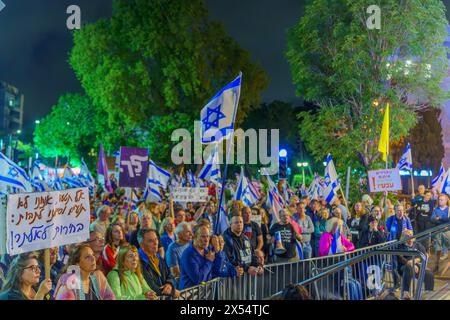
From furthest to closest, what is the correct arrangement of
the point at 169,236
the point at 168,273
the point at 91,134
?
the point at 91,134, the point at 169,236, the point at 168,273

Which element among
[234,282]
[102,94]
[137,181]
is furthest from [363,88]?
[234,282]

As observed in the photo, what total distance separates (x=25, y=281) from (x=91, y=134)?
34.9 meters

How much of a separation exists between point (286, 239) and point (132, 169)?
5642 millimetres

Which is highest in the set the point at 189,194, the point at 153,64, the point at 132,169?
the point at 153,64

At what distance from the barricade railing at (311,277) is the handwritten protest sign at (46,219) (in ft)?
5.09

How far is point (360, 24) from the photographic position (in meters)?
22.6

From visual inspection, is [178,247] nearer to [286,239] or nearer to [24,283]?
[286,239]

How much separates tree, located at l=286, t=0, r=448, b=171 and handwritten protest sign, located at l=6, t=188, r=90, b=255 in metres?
17.0

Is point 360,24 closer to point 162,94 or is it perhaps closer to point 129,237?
point 162,94

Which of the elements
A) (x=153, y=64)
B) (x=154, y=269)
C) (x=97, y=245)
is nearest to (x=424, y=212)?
(x=154, y=269)

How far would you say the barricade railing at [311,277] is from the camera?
24.4 feet

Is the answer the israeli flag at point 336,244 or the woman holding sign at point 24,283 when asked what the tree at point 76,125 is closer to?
the israeli flag at point 336,244

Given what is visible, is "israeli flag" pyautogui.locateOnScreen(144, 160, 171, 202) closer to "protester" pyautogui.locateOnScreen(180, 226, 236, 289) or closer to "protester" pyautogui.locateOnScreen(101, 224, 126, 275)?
"protester" pyautogui.locateOnScreen(101, 224, 126, 275)

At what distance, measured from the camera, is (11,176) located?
10.3m
